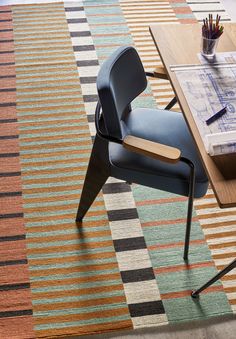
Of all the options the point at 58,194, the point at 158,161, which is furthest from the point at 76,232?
the point at 158,161

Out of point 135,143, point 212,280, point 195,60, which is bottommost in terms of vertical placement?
point 212,280

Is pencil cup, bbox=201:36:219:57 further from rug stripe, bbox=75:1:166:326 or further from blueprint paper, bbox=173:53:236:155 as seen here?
rug stripe, bbox=75:1:166:326

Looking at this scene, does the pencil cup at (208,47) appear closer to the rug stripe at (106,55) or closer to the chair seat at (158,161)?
Answer: the chair seat at (158,161)

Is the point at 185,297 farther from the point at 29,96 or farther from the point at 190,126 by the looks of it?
the point at 29,96

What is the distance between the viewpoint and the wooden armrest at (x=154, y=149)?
5.90 ft

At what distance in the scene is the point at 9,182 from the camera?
2.55 m

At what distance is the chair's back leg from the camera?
204cm

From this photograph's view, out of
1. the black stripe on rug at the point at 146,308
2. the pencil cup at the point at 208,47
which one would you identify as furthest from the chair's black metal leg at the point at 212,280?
the pencil cup at the point at 208,47

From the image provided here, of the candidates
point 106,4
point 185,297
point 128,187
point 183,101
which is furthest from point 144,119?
point 106,4

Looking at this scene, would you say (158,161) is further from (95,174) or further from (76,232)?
(76,232)

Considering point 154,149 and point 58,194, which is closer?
point 154,149

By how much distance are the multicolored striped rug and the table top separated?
70 cm

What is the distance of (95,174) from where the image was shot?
2162 mm

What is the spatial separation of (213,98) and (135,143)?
12.4 inches
